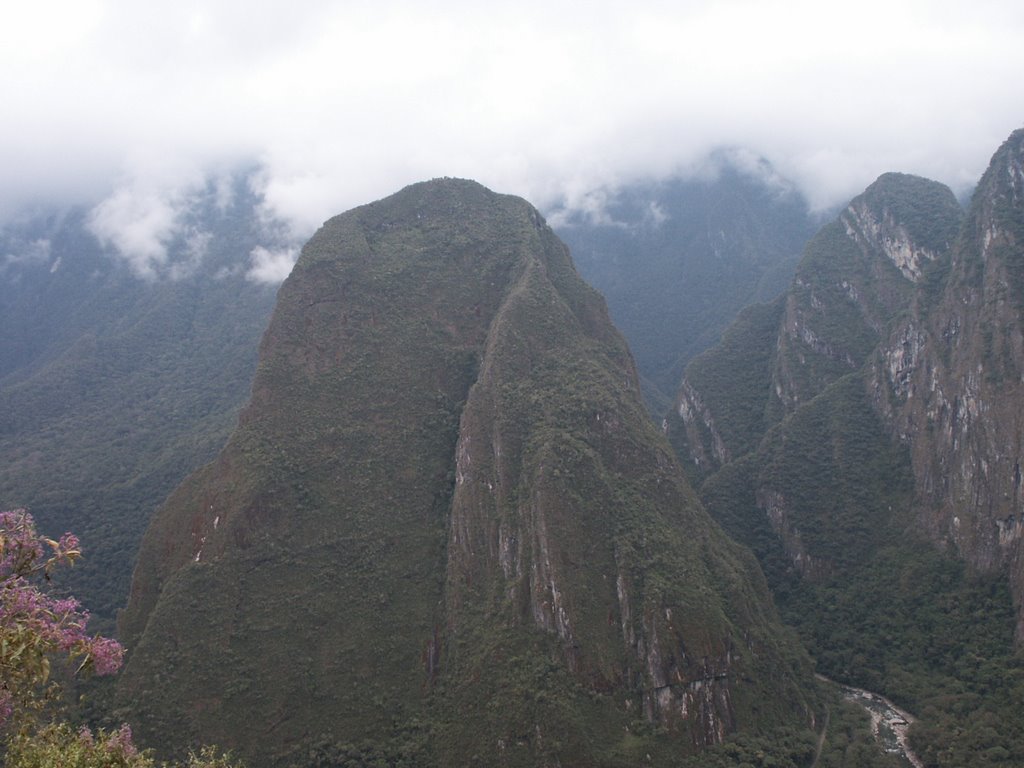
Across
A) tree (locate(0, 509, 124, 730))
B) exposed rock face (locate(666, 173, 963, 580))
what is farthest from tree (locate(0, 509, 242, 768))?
exposed rock face (locate(666, 173, 963, 580))

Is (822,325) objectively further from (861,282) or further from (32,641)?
(32,641)

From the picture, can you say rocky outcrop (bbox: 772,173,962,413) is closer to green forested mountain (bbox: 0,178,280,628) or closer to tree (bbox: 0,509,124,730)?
green forested mountain (bbox: 0,178,280,628)

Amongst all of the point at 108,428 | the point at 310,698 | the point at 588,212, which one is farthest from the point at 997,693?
the point at 588,212

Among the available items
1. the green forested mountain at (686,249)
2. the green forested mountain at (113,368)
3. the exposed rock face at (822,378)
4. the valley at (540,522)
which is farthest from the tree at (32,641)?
the green forested mountain at (686,249)

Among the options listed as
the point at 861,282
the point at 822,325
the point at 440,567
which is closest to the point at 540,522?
the point at 440,567

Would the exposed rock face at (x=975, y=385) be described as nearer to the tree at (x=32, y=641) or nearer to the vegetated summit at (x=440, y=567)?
the vegetated summit at (x=440, y=567)

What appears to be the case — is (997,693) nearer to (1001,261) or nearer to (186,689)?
(1001,261)
